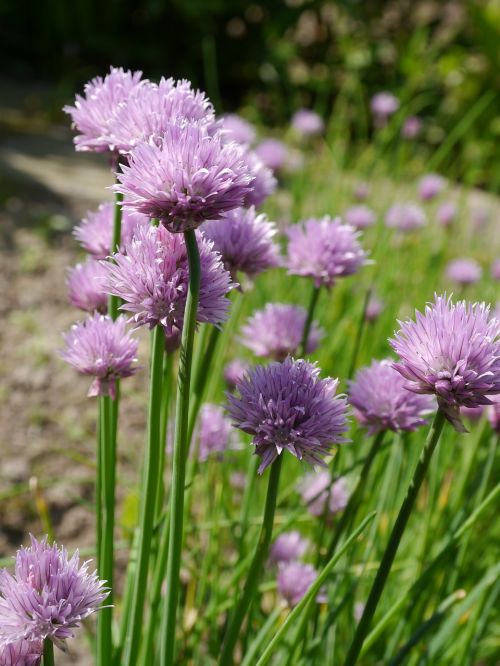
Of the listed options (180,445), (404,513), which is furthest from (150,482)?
(404,513)

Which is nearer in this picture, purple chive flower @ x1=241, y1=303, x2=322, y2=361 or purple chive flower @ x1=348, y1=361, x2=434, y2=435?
purple chive flower @ x1=348, y1=361, x2=434, y2=435

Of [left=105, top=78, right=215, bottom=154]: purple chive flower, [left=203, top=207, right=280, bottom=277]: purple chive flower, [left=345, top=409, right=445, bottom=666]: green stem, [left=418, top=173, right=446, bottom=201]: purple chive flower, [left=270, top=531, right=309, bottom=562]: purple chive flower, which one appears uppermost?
[left=418, top=173, right=446, bottom=201]: purple chive flower

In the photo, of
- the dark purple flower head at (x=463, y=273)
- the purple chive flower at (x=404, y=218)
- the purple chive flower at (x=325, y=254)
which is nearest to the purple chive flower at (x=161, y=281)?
the purple chive flower at (x=325, y=254)

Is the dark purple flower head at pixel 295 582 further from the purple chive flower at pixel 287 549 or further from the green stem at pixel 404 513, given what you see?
the green stem at pixel 404 513

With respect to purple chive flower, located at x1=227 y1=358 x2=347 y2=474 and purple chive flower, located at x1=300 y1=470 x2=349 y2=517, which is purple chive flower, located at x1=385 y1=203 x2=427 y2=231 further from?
purple chive flower, located at x1=227 y1=358 x2=347 y2=474

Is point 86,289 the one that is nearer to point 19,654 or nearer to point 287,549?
point 19,654

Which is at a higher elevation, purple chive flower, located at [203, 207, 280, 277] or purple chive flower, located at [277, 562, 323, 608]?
purple chive flower, located at [203, 207, 280, 277]

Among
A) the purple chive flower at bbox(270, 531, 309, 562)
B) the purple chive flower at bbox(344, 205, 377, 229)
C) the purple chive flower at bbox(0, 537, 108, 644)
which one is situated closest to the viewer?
the purple chive flower at bbox(0, 537, 108, 644)

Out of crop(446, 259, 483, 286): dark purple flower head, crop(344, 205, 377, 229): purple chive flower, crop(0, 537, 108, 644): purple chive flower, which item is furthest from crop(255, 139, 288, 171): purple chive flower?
crop(0, 537, 108, 644): purple chive flower
